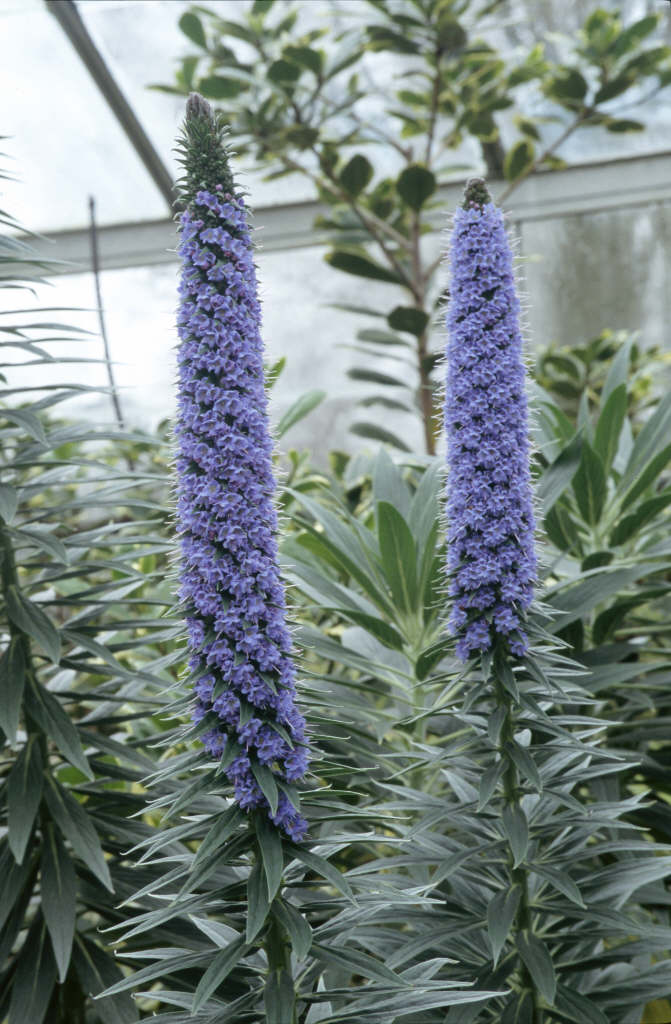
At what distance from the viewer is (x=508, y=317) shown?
111cm

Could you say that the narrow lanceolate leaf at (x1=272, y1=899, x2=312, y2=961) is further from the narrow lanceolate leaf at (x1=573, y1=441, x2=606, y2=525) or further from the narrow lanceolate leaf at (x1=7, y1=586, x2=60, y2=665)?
the narrow lanceolate leaf at (x1=573, y1=441, x2=606, y2=525)

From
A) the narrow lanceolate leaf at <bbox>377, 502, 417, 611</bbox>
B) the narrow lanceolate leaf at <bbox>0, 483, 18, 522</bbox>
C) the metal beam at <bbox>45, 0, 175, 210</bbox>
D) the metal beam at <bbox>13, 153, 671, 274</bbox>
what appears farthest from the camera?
the metal beam at <bbox>13, 153, 671, 274</bbox>

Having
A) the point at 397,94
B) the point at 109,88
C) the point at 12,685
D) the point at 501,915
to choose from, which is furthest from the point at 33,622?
the point at 109,88

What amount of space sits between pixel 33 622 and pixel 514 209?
462cm

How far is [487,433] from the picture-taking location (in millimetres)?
1102

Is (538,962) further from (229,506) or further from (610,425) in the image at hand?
(610,425)

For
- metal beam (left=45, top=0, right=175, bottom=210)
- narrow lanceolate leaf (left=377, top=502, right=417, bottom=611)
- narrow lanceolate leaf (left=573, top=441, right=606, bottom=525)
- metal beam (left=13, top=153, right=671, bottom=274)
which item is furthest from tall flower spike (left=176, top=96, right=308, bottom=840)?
metal beam (left=13, top=153, right=671, bottom=274)

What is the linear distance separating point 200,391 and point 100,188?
15.9ft

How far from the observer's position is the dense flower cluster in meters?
0.87

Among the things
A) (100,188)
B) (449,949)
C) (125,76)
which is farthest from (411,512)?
(100,188)

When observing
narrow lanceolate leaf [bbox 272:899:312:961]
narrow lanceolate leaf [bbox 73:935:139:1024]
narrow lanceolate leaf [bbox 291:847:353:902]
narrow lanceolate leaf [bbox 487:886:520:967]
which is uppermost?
narrow lanceolate leaf [bbox 291:847:353:902]

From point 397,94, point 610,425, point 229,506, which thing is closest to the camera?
point 229,506

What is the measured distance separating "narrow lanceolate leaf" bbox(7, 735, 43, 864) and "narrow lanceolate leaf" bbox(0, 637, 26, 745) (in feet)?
0.31

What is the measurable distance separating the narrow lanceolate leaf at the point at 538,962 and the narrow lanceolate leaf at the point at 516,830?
0.14 meters
